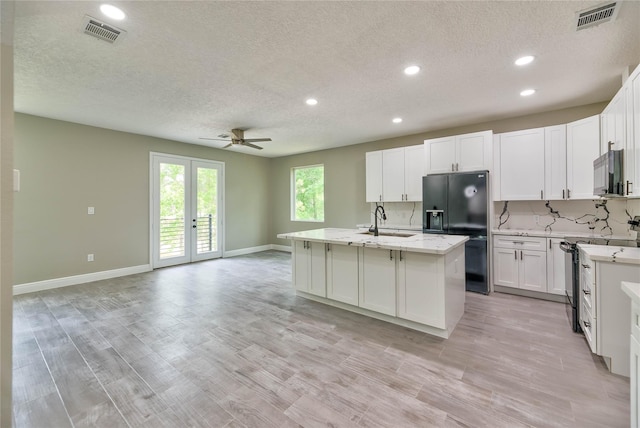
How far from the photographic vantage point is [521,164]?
3.95 m

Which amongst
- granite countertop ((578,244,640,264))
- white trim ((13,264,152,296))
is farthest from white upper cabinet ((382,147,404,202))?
white trim ((13,264,152,296))

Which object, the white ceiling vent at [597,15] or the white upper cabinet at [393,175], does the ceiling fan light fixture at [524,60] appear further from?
the white upper cabinet at [393,175]

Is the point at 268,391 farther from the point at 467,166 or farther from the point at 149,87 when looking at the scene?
the point at 467,166

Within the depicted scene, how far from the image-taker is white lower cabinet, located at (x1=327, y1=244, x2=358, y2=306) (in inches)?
127

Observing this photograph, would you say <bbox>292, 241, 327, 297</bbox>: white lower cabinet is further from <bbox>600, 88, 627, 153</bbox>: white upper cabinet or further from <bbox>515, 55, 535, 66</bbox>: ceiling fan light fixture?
<bbox>600, 88, 627, 153</bbox>: white upper cabinet

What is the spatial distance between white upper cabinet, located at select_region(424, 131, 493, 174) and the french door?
16.0ft

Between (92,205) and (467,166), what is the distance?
6.46 metres

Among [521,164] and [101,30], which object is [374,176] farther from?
[101,30]

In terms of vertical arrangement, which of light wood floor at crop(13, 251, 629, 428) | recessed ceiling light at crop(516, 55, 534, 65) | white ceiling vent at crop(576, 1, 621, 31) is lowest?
light wood floor at crop(13, 251, 629, 428)

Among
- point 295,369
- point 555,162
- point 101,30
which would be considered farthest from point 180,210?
point 555,162

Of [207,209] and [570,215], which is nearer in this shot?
[570,215]

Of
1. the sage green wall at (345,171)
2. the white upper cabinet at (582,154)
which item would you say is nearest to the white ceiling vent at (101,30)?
the sage green wall at (345,171)

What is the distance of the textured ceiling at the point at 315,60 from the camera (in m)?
1.96

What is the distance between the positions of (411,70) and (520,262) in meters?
3.10
